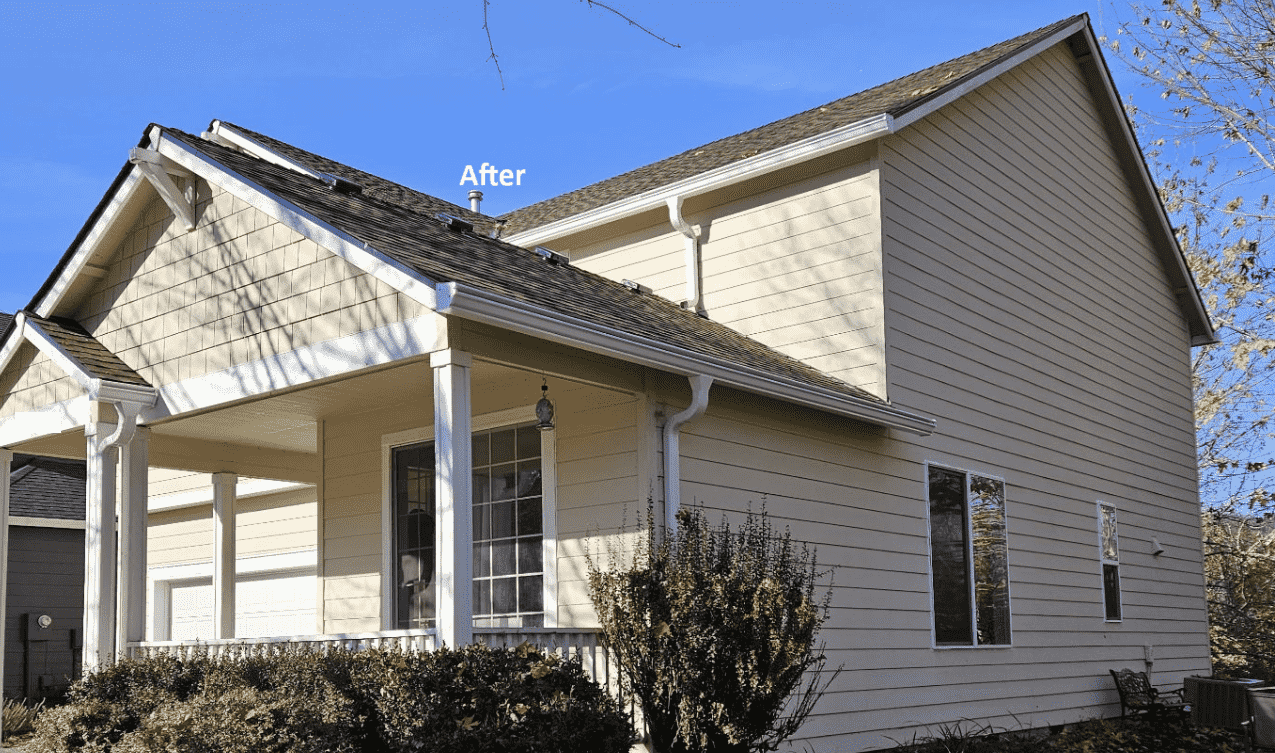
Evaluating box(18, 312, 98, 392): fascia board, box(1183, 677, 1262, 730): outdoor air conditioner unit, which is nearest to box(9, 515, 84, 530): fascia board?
box(18, 312, 98, 392): fascia board

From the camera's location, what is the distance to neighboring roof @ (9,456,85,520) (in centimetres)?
1917

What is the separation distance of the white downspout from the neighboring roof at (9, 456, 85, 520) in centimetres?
1181

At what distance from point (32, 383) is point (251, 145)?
3.75 m

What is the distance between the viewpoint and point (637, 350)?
26.4ft

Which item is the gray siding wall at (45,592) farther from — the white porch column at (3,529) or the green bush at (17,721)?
the white porch column at (3,529)

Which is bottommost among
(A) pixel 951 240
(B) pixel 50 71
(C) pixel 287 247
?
(C) pixel 287 247

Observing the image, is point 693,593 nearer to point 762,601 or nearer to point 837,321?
point 762,601

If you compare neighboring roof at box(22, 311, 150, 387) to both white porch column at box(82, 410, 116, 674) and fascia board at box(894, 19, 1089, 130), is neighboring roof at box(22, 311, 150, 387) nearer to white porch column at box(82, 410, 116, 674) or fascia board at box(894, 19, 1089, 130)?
white porch column at box(82, 410, 116, 674)

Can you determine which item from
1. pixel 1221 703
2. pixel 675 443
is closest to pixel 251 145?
pixel 675 443

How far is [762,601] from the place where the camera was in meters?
7.25

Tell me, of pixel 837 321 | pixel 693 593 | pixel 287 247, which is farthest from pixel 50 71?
pixel 693 593

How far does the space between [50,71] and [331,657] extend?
9.62 metres

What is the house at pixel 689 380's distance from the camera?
8.35 metres

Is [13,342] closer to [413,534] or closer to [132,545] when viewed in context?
[132,545]
